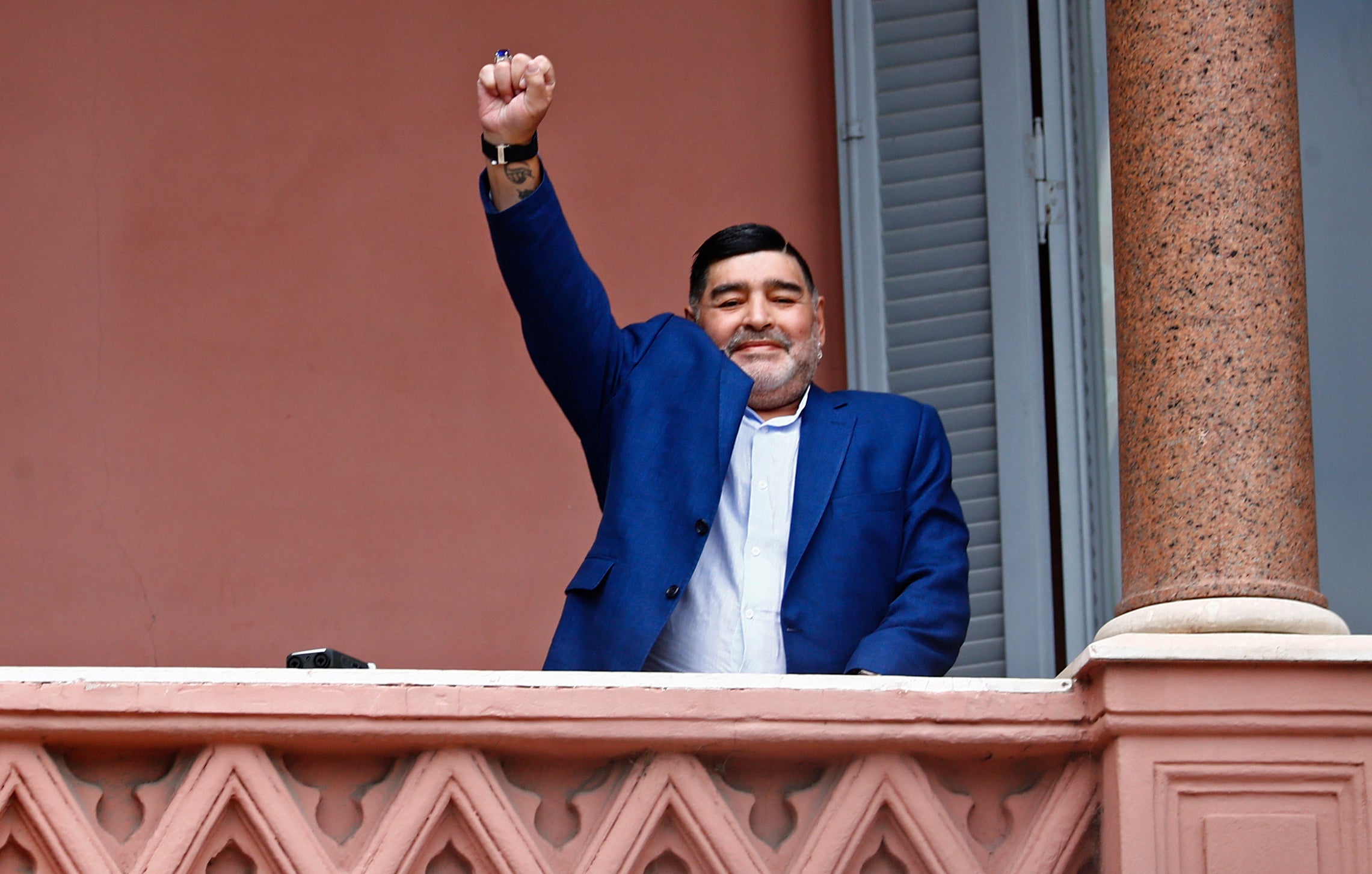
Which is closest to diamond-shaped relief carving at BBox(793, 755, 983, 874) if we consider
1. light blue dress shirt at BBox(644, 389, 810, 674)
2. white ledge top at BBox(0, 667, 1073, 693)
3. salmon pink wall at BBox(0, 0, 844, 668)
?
A: white ledge top at BBox(0, 667, 1073, 693)

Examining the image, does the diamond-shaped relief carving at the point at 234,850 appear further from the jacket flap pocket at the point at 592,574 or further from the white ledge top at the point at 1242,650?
the white ledge top at the point at 1242,650

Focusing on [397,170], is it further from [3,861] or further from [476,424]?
[3,861]

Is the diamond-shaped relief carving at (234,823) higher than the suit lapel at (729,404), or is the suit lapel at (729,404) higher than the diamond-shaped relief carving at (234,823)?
the suit lapel at (729,404)

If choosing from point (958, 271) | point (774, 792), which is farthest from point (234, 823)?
point (958, 271)

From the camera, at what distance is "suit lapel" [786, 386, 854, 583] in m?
3.52

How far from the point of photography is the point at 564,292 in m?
3.46

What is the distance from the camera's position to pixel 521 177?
3.35 metres

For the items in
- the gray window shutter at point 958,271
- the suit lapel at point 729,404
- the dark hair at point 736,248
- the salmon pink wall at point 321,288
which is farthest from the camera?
the salmon pink wall at point 321,288

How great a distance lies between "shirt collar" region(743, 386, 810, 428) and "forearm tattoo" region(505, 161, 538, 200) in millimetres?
566

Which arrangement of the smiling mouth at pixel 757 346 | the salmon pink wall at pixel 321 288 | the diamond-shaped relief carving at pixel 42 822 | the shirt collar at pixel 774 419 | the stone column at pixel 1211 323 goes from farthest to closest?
1. the salmon pink wall at pixel 321 288
2. the smiling mouth at pixel 757 346
3. the shirt collar at pixel 774 419
4. the stone column at pixel 1211 323
5. the diamond-shaped relief carving at pixel 42 822

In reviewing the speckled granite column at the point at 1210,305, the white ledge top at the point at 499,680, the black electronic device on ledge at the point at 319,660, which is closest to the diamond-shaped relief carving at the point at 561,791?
the white ledge top at the point at 499,680

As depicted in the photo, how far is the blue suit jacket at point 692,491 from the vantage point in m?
3.36

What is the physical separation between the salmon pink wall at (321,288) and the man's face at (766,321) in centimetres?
120

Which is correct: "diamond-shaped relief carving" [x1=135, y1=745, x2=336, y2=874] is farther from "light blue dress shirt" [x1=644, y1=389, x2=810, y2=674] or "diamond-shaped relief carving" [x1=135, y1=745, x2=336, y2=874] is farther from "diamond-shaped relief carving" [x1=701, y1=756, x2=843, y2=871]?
"light blue dress shirt" [x1=644, y1=389, x2=810, y2=674]
